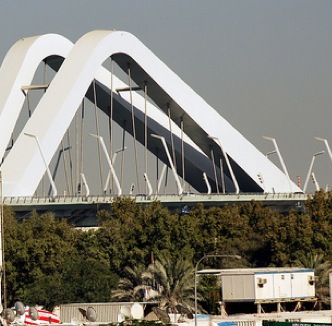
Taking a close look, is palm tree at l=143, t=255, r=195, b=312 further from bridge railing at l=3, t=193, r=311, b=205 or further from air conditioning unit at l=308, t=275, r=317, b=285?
bridge railing at l=3, t=193, r=311, b=205

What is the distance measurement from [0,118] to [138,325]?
57.4m

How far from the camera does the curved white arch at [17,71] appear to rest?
11812 cm

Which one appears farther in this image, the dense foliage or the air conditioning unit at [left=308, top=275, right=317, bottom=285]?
the dense foliage

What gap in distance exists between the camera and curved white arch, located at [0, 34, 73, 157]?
388 feet

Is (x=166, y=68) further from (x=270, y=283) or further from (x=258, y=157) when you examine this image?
(x=270, y=283)

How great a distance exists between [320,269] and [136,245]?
18.3 metres

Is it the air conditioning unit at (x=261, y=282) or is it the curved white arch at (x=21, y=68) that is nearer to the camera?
the air conditioning unit at (x=261, y=282)

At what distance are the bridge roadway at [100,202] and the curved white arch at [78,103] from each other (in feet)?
4.42

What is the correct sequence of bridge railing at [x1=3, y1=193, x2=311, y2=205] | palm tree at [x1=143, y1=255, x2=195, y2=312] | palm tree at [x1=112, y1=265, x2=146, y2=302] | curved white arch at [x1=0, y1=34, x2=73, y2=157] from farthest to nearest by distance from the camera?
1. curved white arch at [x1=0, y1=34, x2=73, y2=157]
2. bridge railing at [x1=3, y1=193, x2=311, y2=205]
3. palm tree at [x1=112, y1=265, x2=146, y2=302]
4. palm tree at [x1=143, y1=255, x2=195, y2=312]

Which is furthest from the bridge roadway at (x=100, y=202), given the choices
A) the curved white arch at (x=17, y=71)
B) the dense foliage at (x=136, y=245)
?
the curved white arch at (x=17, y=71)

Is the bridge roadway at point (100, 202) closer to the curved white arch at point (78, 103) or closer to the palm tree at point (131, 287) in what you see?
the curved white arch at point (78, 103)

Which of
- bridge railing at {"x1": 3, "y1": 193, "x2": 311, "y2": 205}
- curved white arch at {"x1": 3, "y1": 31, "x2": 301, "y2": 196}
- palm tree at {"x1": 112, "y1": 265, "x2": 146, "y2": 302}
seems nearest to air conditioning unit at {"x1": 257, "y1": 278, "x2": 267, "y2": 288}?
palm tree at {"x1": 112, "y1": 265, "x2": 146, "y2": 302}

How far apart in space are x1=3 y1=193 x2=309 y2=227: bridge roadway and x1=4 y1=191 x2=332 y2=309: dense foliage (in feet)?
22.8

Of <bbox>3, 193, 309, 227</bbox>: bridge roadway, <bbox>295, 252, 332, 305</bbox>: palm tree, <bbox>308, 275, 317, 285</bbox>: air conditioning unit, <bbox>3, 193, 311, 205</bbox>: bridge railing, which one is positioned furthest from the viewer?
<bbox>3, 193, 309, 227</bbox>: bridge roadway
